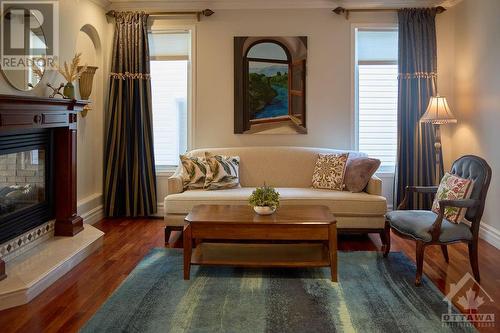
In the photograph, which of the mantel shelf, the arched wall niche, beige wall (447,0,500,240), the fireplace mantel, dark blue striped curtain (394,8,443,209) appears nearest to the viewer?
the mantel shelf

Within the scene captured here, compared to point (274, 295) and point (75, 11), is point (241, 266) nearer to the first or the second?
point (274, 295)

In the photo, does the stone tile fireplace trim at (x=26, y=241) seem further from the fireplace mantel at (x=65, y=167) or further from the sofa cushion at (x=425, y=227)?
the sofa cushion at (x=425, y=227)

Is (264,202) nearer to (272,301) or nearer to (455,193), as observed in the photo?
(272,301)

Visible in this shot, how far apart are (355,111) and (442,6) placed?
1.59m

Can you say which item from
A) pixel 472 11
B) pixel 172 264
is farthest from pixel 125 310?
pixel 472 11

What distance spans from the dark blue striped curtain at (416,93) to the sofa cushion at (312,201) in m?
1.08

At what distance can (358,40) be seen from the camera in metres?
4.93

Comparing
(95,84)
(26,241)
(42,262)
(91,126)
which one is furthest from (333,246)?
(95,84)

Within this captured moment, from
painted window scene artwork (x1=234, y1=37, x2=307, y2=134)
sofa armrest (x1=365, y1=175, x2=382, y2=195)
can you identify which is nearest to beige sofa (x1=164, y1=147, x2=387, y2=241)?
sofa armrest (x1=365, y1=175, x2=382, y2=195)

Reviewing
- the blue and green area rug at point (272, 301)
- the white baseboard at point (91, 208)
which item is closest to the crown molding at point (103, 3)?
the white baseboard at point (91, 208)

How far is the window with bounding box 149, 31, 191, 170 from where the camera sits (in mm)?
5004

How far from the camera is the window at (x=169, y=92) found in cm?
500

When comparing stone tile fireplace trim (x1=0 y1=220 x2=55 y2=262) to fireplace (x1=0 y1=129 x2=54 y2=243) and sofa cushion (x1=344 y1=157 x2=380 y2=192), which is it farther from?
sofa cushion (x1=344 y1=157 x2=380 y2=192)
